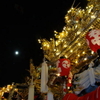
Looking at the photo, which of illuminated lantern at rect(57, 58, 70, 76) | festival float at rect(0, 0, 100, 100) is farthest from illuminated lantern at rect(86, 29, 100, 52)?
illuminated lantern at rect(57, 58, 70, 76)

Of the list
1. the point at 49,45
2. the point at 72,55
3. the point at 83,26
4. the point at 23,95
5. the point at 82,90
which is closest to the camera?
the point at 82,90

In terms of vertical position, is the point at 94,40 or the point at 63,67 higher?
the point at 94,40

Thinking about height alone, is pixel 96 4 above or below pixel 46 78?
above

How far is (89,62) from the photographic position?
218 inches

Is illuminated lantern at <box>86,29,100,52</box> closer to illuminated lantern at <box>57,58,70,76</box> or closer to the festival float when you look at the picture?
the festival float

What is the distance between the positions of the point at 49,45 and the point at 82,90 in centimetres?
258

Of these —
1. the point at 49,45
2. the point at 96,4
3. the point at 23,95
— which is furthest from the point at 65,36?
the point at 23,95

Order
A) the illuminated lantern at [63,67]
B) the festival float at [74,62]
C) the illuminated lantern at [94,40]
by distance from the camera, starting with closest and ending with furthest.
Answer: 1. the illuminated lantern at [94,40]
2. the festival float at [74,62]
3. the illuminated lantern at [63,67]

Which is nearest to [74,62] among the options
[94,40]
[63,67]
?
[63,67]

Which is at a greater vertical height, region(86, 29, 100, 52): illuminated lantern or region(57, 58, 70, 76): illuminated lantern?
region(86, 29, 100, 52): illuminated lantern

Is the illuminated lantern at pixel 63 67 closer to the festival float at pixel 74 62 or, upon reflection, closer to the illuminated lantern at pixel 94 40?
the festival float at pixel 74 62

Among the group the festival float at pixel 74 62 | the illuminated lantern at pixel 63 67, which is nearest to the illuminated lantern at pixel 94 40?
the festival float at pixel 74 62

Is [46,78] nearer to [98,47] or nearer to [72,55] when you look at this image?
[72,55]

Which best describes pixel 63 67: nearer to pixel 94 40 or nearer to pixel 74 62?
pixel 74 62
